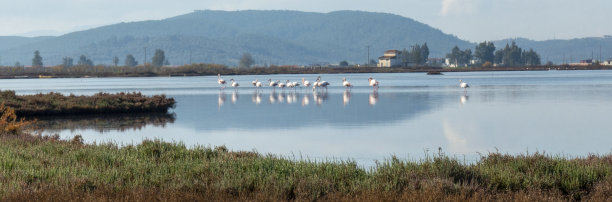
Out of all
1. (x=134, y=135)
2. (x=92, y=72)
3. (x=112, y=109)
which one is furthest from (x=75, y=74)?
(x=134, y=135)

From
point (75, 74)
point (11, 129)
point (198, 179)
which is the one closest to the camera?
point (198, 179)

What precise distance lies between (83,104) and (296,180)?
75.6 feet

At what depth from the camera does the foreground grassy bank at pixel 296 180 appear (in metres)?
8.76

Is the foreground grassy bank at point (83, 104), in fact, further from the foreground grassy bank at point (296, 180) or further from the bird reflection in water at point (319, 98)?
the foreground grassy bank at point (296, 180)

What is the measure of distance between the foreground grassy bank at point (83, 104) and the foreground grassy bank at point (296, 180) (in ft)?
58.2

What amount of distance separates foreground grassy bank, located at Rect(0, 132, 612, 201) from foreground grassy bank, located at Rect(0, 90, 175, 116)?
1775cm

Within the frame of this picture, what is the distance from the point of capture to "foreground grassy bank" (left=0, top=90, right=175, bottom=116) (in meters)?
29.5

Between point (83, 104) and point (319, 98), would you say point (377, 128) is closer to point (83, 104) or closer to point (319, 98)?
point (83, 104)

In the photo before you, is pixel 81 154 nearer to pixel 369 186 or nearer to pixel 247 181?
pixel 247 181

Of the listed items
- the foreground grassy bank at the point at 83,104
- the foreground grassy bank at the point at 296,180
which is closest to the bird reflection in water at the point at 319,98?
the foreground grassy bank at the point at 83,104

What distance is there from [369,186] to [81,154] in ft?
21.6

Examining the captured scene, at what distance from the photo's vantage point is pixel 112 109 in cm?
3069

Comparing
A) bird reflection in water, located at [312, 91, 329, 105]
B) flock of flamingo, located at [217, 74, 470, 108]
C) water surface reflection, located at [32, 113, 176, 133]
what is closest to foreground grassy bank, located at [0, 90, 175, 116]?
water surface reflection, located at [32, 113, 176, 133]

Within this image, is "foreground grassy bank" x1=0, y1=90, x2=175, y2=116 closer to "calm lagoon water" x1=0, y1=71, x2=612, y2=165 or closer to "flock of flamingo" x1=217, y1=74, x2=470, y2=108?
"calm lagoon water" x1=0, y1=71, x2=612, y2=165
